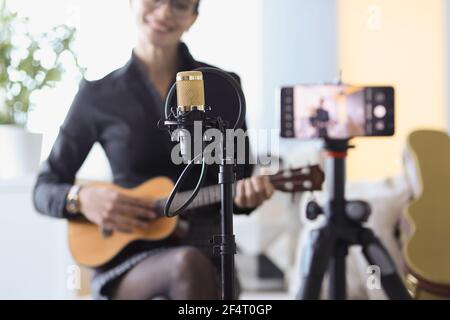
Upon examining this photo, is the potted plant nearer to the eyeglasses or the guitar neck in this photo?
the eyeglasses

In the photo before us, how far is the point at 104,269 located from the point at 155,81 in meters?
0.30

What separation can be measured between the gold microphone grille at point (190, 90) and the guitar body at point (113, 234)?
51cm

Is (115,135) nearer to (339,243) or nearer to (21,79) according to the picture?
(339,243)

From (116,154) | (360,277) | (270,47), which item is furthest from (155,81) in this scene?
(270,47)

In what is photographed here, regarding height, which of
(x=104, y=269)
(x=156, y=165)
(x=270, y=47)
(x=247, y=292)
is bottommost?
(x=247, y=292)

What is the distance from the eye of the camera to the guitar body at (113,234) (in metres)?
1.09

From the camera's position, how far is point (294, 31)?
2.86 metres

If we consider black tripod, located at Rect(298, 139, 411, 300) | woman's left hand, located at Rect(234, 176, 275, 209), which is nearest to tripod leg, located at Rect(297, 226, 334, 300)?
black tripod, located at Rect(298, 139, 411, 300)

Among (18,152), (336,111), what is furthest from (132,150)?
(18,152)

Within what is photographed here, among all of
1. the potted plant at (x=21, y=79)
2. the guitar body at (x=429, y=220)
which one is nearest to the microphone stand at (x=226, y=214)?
the guitar body at (x=429, y=220)

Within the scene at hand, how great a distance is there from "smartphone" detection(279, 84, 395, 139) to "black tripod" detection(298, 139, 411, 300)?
4 cm

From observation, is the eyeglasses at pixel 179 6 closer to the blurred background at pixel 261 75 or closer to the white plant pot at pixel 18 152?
the blurred background at pixel 261 75

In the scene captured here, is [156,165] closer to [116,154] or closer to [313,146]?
[116,154]
